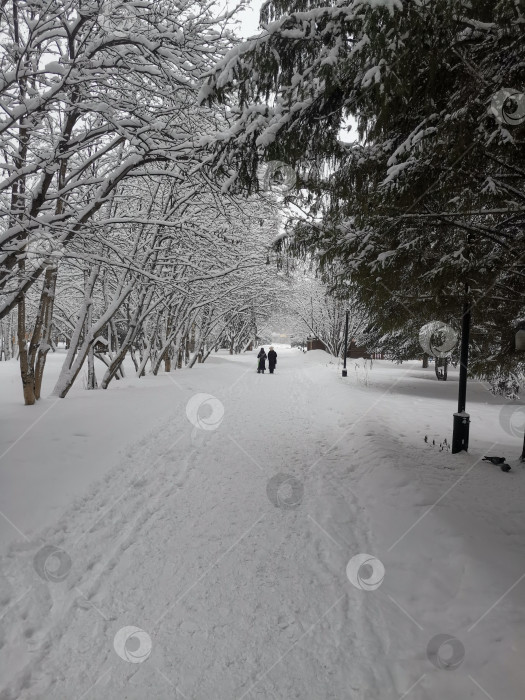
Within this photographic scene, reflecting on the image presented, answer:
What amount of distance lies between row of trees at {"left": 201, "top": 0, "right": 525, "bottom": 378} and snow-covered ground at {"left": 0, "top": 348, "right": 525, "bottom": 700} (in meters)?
2.95

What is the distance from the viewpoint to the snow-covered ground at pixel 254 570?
243 centimetres

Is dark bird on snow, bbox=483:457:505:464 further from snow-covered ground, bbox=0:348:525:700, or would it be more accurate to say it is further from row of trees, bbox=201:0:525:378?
row of trees, bbox=201:0:525:378

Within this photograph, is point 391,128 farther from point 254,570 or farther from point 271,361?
point 271,361

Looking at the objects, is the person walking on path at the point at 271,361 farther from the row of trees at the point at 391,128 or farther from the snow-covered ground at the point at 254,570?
the row of trees at the point at 391,128

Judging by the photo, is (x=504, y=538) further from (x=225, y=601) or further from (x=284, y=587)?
(x=225, y=601)

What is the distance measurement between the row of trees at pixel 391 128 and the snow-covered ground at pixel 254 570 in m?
2.95

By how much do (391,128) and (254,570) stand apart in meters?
4.65

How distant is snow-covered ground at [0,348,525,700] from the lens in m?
2.43

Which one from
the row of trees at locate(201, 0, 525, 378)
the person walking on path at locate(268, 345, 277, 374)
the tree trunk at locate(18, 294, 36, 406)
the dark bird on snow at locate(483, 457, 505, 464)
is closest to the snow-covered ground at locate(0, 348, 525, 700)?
the dark bird on snow at locate(483, 457, 505, 464)

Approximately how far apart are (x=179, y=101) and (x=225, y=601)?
5.90 meters

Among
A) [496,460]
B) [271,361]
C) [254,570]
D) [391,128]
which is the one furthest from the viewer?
[271,361]

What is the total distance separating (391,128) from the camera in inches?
162

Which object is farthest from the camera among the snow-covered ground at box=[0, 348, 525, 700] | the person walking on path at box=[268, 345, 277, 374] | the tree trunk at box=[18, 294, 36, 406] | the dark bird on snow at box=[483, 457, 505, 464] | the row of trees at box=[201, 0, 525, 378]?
the person walking on path at box=[268, 345, 277, 374]

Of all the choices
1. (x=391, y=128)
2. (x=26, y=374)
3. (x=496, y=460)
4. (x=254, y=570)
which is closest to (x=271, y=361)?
(x=26, y=374)
